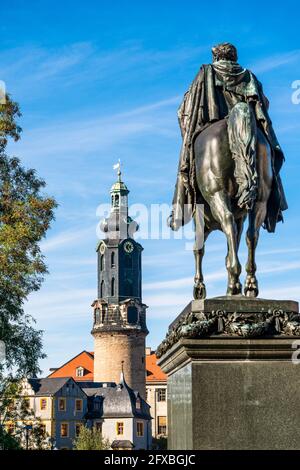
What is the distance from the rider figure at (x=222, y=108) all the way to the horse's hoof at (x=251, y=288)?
61 cm

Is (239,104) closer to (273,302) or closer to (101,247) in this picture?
(273,302)

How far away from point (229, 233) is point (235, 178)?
1.42ft

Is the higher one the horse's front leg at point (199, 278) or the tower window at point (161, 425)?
the tower window at point (161, 425)

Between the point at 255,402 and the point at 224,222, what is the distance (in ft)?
4.79

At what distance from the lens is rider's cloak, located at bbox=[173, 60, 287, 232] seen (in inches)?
269

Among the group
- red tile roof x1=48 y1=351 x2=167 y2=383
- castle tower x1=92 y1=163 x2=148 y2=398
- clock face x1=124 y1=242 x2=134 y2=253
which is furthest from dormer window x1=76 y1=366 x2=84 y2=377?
clock face x1=124 y1=242 x2=134 y2=253

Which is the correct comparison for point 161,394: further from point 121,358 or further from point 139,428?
point 139,428

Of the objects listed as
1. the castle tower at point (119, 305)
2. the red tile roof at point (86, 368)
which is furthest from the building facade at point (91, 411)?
the red tile roof at point (86, 368)

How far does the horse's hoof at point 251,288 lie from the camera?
6.36 meters

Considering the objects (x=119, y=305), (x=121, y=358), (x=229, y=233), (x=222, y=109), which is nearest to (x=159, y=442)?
(x=121, y=358)

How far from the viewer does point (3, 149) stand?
88.9 feet

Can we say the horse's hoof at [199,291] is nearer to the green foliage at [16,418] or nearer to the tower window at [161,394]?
the green foliage at [16,418]

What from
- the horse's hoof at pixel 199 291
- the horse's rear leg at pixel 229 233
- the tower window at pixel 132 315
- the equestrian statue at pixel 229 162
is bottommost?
the horse's hoof at pixel 199 291

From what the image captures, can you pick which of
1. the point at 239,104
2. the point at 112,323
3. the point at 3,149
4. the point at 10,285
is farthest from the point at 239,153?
the point at 112,323
